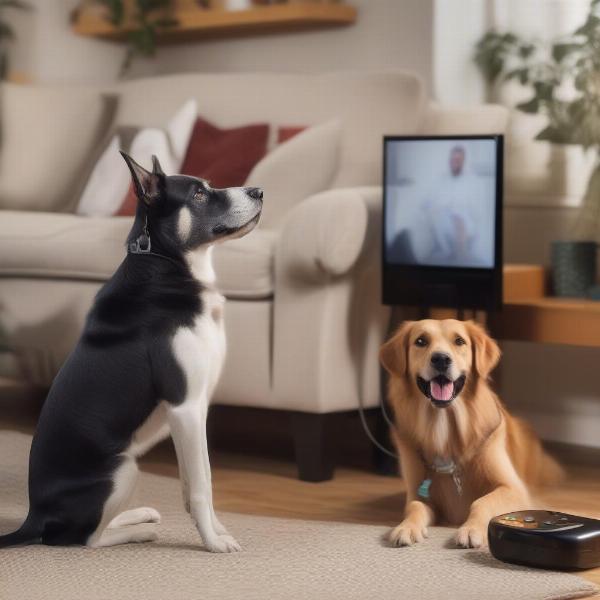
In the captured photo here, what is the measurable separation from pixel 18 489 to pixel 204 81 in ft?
5.66

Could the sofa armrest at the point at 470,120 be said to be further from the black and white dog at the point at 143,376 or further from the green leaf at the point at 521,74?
the black and white dog at the point at 143,376

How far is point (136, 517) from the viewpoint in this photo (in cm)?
242

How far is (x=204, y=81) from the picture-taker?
409 cm

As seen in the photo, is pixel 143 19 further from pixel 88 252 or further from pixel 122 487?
pixel 122 487

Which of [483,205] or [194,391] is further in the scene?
[483,205]

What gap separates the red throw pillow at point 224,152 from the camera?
3.68 meters

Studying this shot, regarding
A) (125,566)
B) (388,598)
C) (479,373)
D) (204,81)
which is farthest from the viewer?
(204,81)

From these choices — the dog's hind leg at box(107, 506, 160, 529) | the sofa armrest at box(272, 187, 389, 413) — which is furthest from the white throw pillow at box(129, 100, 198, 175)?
the dog's hind leg at box(107, 506, 160, 529)

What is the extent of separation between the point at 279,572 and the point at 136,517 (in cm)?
43

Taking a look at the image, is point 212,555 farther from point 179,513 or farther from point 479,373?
point 479,373

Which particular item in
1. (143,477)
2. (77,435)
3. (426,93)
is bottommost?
(143,477)

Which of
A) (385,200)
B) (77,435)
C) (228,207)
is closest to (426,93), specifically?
(385,200)

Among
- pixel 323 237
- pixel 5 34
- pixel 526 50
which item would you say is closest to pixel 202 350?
pixel 323 237

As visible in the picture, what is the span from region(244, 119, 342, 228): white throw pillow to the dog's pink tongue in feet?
3.75
